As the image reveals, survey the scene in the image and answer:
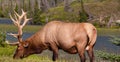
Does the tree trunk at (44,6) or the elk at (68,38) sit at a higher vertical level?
the elk at (68,38)

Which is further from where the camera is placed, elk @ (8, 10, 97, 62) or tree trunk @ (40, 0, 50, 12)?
tree trunk @ (40, 0, 50, 12)

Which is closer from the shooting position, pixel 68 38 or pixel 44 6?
pixel 68 38

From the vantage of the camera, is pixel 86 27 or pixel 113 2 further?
pixel 113 2

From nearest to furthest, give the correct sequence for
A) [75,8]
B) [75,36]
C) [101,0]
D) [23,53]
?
[75,36]
[23,53]
[75,8]
[101,0]

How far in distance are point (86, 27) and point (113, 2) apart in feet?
416

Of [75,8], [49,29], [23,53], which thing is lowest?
[75,8]

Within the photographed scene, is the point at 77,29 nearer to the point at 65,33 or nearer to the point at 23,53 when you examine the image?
the point at 65,33

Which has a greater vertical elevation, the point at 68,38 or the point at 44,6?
the point at 68,38

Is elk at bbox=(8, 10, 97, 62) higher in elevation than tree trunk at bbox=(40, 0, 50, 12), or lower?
higher

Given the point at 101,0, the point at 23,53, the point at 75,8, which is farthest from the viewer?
the point at 101,0

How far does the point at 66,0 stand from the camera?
145 m

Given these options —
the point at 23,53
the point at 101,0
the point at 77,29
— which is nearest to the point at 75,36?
the point at 77,29

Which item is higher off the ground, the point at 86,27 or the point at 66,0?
the point at 86,27

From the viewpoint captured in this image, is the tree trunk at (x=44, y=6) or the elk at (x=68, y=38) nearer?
the elk at (x=68, y=38)
